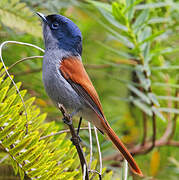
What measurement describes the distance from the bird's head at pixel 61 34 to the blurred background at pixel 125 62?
0.23ft

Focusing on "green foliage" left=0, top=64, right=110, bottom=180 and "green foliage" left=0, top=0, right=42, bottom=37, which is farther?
"green foliage" left=0, top=0, right=42, bottom=37

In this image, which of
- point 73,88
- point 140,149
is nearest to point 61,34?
point 73,88

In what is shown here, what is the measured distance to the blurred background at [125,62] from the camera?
162 centimetres

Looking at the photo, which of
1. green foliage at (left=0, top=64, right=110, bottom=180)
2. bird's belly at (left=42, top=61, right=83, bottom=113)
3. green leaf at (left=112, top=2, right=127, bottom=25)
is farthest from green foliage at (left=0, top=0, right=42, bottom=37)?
green foliage at (left=0, top=64, right=110, bottom=180)

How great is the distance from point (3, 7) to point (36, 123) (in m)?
0.64

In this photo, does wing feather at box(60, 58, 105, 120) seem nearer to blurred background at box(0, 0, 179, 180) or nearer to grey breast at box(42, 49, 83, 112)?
grey breast at box(42, 49, 83, 112)

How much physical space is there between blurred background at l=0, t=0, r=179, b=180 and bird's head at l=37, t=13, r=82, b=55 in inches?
2.7

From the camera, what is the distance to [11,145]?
0.95m

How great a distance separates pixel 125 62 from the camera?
2141 millimetres

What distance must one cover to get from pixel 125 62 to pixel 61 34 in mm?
637

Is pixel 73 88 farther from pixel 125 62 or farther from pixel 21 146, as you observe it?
pixel 125 62

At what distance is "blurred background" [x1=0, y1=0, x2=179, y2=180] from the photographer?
162 centimetres

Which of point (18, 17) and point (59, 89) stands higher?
point (18, 17)

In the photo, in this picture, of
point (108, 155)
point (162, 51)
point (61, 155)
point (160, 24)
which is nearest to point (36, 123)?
point (61, 155)
